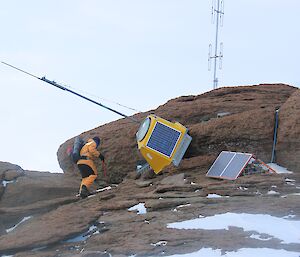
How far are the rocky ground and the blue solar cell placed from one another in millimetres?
569

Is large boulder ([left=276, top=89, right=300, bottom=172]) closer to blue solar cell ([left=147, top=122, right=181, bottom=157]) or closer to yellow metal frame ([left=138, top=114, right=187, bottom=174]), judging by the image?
yellow metal frame ([left=138, top=114, right=187, bottom=174])

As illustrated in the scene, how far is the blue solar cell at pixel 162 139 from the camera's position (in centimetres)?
1027

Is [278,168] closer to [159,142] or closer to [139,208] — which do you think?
[159,142]

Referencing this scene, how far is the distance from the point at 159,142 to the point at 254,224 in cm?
490

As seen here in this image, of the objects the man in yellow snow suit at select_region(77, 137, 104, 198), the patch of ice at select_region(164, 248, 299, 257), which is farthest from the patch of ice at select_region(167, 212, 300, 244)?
the man in yellow snow suit at select_region(77, 137, 104, 198)

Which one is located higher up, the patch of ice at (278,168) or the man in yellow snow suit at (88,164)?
the man in yellow snow suit at (88,164)

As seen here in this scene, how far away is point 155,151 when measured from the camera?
1030 centimetres

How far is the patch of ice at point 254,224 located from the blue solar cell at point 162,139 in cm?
421

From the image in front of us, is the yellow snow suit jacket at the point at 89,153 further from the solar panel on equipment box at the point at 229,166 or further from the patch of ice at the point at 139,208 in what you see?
the patch of ice at the point at 139,208

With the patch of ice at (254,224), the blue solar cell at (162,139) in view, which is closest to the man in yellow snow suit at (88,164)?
the blue solar cell at (162,139)

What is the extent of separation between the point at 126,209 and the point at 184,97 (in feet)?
28.4

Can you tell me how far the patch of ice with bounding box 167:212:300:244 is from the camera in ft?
17.1

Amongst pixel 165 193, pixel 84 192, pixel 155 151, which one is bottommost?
pixel 84 192

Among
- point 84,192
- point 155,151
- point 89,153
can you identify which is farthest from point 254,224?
point 89,153
